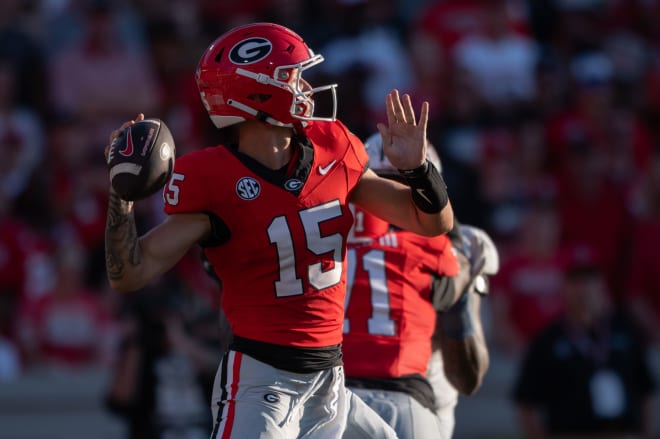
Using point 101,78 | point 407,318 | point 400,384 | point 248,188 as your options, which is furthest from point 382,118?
point 248,188

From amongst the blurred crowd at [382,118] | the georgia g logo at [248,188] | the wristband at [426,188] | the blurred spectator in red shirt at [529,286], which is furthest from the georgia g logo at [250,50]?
the blurred spectator in red shirt at [529,286]

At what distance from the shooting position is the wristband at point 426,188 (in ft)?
14.4

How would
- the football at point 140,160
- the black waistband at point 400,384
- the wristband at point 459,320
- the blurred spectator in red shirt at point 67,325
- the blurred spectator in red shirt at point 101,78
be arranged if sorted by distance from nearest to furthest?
the football at point 140,160 < the black waistband at point 400,384 < the wristband at point 459,320 < the blurred spectator in red shirt at point 67,325 < the blurred spectator in red shirt at point 101,78

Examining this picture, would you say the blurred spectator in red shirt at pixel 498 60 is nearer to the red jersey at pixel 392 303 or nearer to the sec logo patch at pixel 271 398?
the red jersey at pixel 392 303

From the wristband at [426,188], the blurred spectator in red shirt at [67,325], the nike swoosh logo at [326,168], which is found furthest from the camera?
the blurred spectator in red shirt at [67,325]

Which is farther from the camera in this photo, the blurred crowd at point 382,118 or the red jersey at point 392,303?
the blurred crowd at point 382,118

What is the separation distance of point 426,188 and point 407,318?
730mm

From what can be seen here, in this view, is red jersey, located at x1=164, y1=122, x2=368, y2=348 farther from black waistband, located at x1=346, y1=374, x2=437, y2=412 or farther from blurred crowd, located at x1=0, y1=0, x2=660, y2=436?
blurred crowd, located at x1=0, y1=0, x2=660, y2=436

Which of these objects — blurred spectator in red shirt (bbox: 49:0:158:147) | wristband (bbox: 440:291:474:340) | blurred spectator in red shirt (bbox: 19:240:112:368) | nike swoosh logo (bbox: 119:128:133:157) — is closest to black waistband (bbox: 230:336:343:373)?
nike swoosh logo (bbox: 119:128:133:157)

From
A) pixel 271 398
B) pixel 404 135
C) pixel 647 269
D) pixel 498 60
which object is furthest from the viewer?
pixel 498 60

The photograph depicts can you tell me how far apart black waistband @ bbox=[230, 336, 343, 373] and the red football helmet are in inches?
29.9

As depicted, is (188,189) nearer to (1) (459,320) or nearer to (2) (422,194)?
(2) (422,194)

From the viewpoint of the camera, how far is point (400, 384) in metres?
4.85

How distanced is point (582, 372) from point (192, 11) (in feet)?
15.5
